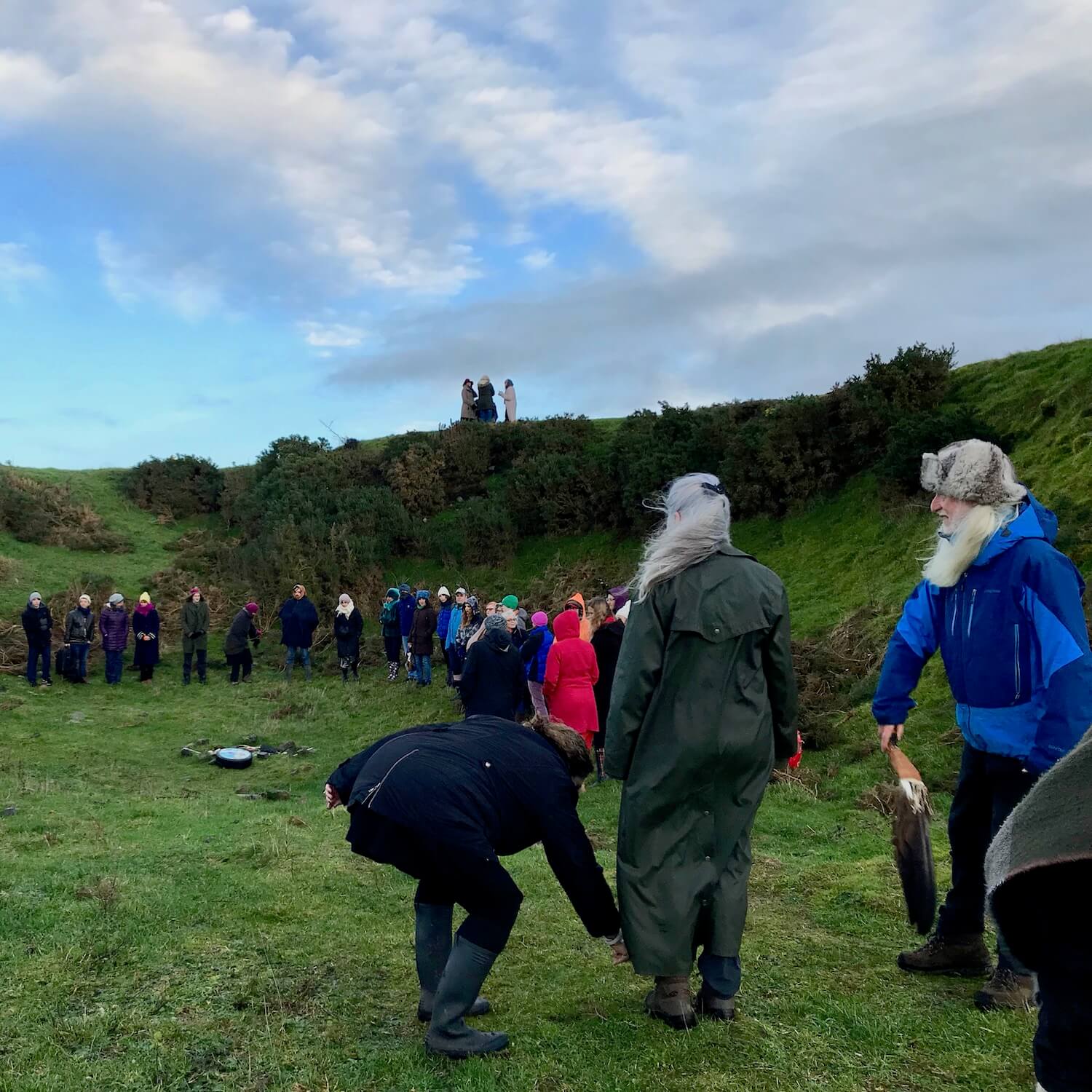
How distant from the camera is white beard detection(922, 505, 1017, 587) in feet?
12.7

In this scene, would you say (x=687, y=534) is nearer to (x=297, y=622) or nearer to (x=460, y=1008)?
(x=460, y=1008)

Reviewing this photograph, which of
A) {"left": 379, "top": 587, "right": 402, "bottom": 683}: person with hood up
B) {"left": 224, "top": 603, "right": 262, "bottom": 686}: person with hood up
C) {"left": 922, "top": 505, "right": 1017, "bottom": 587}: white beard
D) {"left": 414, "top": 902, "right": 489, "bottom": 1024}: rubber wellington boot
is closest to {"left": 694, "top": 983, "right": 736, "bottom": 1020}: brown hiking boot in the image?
{"left": 414, "top": 902, "right": 489, "bottom": 1024}: rubber wellington boot

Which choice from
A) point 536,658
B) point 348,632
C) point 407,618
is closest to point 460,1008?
point 536,658

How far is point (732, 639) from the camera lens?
3.69 meters

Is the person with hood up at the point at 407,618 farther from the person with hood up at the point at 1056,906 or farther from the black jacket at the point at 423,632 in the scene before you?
the person with hood up at the point at 1056,906

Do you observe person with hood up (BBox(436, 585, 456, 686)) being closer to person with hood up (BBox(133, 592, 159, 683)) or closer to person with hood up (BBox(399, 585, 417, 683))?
person with hood up (BBox(399, 585, 417, 683))

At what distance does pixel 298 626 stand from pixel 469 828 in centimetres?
1600

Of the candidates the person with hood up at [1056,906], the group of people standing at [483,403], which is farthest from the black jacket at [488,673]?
the group of people standing at [483,403]

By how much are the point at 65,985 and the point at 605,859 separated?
3.84 metres

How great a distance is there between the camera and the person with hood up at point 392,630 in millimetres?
18344

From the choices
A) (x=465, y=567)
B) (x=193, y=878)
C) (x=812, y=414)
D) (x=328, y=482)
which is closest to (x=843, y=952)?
(x=193, y=878)

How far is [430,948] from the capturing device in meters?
3.88

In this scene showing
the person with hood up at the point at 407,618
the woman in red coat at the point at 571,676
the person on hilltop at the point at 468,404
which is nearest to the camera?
the woman in red coat at the point at 571,676

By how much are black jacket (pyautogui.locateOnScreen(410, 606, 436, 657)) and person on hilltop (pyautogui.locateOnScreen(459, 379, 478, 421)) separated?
466 inches
